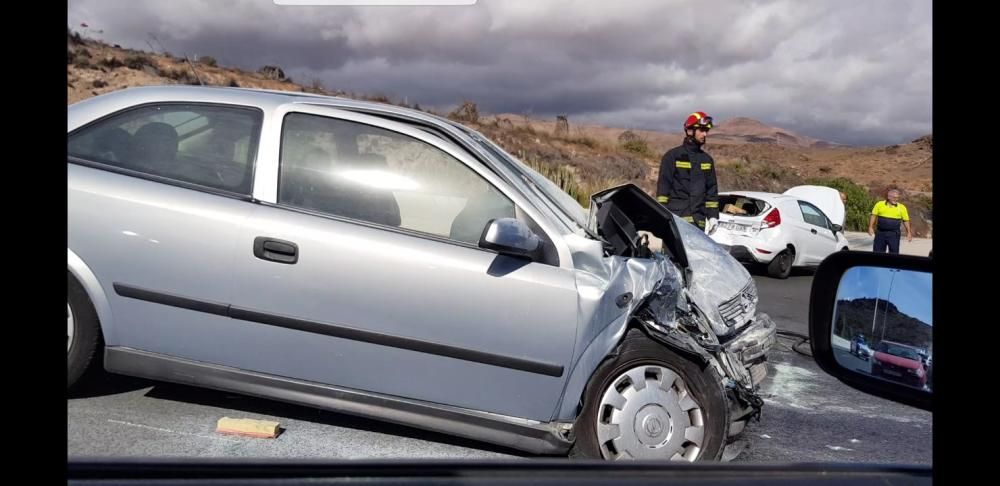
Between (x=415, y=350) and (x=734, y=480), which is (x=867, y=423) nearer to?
(x=415, y=350)

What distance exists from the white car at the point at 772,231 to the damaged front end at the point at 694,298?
6.37m

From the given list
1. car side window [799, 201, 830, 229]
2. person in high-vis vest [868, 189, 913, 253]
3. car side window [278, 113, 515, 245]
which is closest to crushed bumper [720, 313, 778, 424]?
car side window [278, 113, 515, 245]

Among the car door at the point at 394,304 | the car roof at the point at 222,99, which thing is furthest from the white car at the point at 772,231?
the car door at the point at 394,304

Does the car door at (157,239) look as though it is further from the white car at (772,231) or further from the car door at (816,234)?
the car door at (816,234)

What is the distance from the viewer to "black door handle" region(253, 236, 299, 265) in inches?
111

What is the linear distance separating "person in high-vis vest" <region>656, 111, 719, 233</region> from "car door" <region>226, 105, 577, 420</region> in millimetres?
4358

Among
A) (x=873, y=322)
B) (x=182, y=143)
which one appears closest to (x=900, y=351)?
(x=873, y=322)

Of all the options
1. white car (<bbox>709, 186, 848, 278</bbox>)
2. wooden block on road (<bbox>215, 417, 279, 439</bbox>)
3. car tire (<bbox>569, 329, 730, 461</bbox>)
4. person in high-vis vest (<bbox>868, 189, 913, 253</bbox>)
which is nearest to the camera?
car tire (<bbox>569, 329, 730, 461</bbox>)

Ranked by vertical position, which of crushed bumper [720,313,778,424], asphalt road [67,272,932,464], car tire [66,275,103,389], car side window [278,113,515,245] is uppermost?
car side window [278,113,515,245]

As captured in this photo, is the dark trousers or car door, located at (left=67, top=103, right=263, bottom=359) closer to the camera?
car door, located at (left=67, top=103, right=263, bottom=359)

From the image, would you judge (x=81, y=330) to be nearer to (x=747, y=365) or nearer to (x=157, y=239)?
(x=157, y=239)

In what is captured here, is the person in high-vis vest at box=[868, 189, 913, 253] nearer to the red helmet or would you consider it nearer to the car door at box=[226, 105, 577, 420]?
the red helmet

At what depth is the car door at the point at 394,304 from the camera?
281 centimetres
